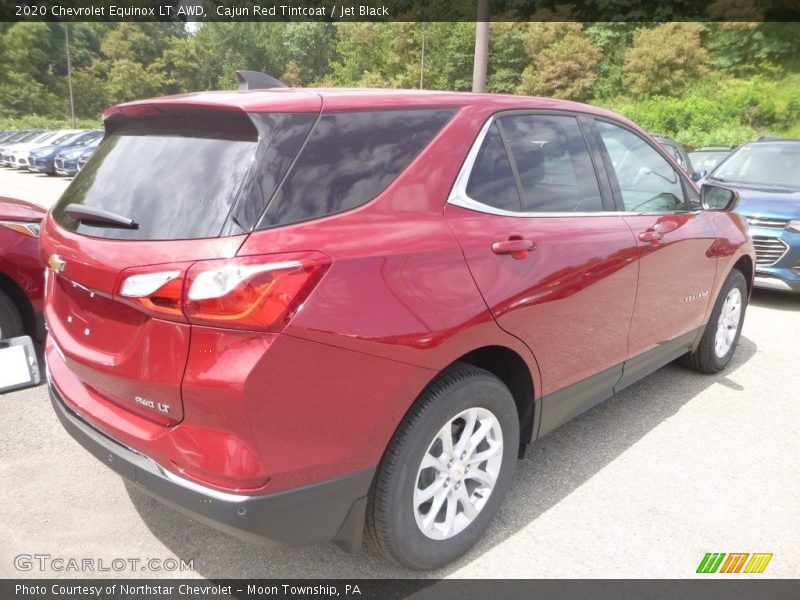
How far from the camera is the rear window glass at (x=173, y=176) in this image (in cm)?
185

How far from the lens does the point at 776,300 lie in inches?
270

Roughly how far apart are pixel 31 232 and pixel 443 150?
298 cm

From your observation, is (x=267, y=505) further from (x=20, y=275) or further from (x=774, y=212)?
(x=774, y=212)

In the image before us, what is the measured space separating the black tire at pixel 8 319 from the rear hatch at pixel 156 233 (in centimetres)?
195

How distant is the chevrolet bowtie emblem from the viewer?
2.14 metres

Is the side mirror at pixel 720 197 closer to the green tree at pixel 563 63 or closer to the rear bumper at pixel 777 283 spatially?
the rear bumper at pixel 777 283

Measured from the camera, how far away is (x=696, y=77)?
43594 millimetres

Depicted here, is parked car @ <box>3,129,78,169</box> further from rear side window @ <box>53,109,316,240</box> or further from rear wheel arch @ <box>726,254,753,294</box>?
rear wheel arch @ <box>726,254,753,294</box>

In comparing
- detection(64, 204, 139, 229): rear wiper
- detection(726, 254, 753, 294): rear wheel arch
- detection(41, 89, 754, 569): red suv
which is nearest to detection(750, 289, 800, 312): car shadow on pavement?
detection(726, 254, 753, 294): rear wheel arch

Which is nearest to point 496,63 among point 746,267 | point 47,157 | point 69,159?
point 47,157

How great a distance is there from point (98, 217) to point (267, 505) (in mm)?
1108

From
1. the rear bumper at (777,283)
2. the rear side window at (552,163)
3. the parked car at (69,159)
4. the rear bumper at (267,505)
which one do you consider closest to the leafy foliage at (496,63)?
the parked car at (69,159)

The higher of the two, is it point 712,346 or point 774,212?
point 774,212

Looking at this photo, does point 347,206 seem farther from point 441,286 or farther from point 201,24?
point 201,24
